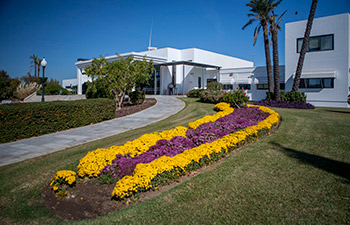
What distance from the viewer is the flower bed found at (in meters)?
3.87

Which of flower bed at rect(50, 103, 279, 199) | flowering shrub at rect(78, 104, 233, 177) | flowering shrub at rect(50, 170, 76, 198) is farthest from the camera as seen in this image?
flowering shrub at rect(78, 104, 233, 177)

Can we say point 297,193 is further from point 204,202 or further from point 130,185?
point 130,185

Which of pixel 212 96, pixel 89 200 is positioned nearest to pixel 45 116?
pixel 89 200

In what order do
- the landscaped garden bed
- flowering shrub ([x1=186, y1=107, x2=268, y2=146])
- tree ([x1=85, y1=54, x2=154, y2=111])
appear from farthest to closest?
tree ([x1=85, y1=54, x2=154, y2=111])
flowering shrub ([x1=186, y1=107, x2=268, y2=146])
the landscaped garden bed

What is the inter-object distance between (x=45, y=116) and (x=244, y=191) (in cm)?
879

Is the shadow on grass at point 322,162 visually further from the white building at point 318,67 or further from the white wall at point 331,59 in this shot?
the white wall at point 331,59

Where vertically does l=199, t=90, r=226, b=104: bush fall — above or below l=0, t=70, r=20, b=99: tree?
below

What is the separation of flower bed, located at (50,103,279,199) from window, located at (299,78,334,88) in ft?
52.1

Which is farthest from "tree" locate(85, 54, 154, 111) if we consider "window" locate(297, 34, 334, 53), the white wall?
"window" locate(297, 34, 334, 53)

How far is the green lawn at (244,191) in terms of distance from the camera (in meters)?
3.17

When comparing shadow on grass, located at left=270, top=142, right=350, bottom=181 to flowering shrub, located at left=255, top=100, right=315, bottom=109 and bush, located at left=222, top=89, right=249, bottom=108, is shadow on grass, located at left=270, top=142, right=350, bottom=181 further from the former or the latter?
flowering shrub, located at left=255, top=100, right=315, bottom=109

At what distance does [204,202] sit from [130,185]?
→ 117 centimetres

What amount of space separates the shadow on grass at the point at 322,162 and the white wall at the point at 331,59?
16755 millimetres

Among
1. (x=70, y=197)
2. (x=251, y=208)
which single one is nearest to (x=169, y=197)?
(x=251, y=208)
